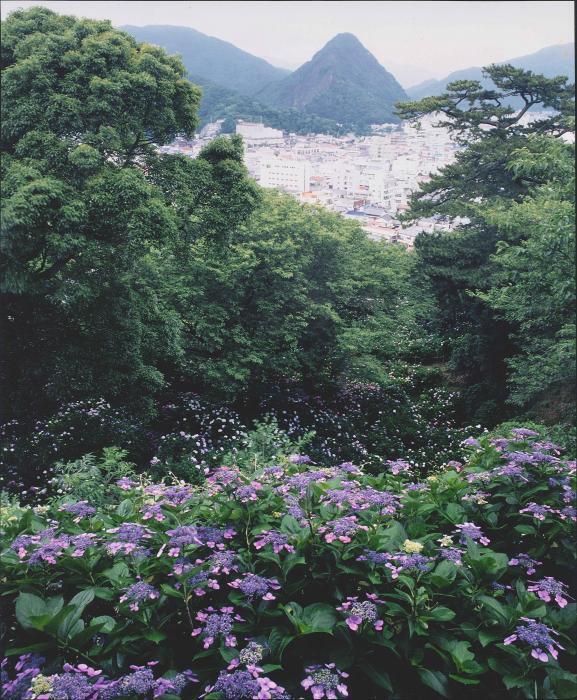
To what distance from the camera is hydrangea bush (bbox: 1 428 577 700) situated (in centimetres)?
170

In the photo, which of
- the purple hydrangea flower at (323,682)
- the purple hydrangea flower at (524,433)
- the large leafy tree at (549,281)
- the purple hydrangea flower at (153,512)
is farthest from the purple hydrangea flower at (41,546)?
the large leafy tree at (549,281)

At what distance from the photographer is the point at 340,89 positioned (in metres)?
10.3

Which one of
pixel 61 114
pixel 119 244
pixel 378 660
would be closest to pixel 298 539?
pixel 378 660

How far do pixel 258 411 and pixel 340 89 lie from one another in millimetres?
6635

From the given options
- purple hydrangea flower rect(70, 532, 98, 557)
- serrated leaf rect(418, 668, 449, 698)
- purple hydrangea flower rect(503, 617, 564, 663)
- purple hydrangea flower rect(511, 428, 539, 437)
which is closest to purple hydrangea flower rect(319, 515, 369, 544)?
serrated leaf rect(418, 668, 449, 698)

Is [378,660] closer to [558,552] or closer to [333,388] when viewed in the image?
[558,552]

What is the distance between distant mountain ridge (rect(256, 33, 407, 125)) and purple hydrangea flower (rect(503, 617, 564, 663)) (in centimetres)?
702

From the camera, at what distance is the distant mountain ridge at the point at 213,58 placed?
5582 millimetres

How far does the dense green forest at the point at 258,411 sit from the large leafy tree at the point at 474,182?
0.06m

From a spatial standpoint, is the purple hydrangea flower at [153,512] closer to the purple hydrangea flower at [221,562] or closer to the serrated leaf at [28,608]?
the purple hydrangea flower at [221,562]

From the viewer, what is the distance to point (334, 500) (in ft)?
7.15

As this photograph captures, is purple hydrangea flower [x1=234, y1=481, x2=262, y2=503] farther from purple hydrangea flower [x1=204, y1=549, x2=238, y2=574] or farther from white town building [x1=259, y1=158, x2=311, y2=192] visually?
white town building [x1=259, y1=158, x2=311, y2=192]

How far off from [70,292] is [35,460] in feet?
5.31

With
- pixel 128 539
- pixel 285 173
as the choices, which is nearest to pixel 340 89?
pixel 285 173
